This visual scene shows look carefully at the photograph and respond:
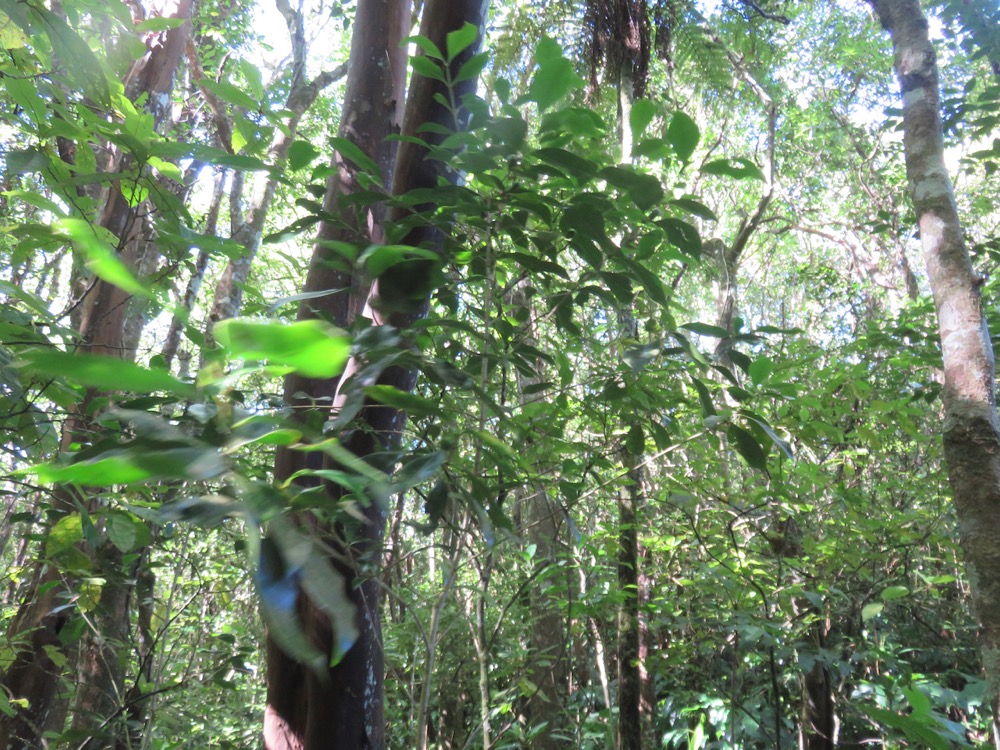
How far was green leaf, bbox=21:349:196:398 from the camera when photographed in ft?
1.23

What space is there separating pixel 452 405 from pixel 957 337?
1.98 meters

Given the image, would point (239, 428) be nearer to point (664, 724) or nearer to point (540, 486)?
point (540, 486)

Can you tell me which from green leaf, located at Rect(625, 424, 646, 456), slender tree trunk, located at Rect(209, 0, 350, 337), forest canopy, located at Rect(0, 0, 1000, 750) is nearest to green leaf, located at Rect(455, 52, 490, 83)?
forest canopy, located at Rect(0, 0, 1000, 750)

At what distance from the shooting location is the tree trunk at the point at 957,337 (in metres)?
1.93

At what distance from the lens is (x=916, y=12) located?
265 cm

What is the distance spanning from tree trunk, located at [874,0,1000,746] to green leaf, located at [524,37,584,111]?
5.86ft

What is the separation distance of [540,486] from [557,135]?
67 centimetres

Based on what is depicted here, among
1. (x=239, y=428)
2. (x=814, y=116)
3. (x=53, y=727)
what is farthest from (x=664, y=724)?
(x=814, y=116)

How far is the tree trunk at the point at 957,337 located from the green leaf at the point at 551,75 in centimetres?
179

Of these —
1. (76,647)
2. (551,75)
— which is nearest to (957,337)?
(551,75)

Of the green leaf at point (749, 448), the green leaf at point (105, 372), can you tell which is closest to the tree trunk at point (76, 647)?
the green leaf at point (749, 448)

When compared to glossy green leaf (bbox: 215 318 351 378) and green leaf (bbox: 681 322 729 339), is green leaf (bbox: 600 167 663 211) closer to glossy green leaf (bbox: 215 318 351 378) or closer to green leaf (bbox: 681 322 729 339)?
green leaf (bbox: 681 322 729 339)

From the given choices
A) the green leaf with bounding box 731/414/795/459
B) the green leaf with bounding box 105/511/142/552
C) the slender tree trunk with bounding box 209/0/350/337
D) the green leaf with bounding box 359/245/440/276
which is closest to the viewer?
the green leaf with bounding box 359/245/440/276

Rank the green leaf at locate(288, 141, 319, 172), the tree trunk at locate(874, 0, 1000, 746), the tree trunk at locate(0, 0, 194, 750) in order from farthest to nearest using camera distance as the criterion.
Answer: the tree trunk at locate(0, 0, 194, 750)
the tree trunk at locate(874, 0, 1000, 746)
the green leaf at locate(288, 141, 319, 172)
